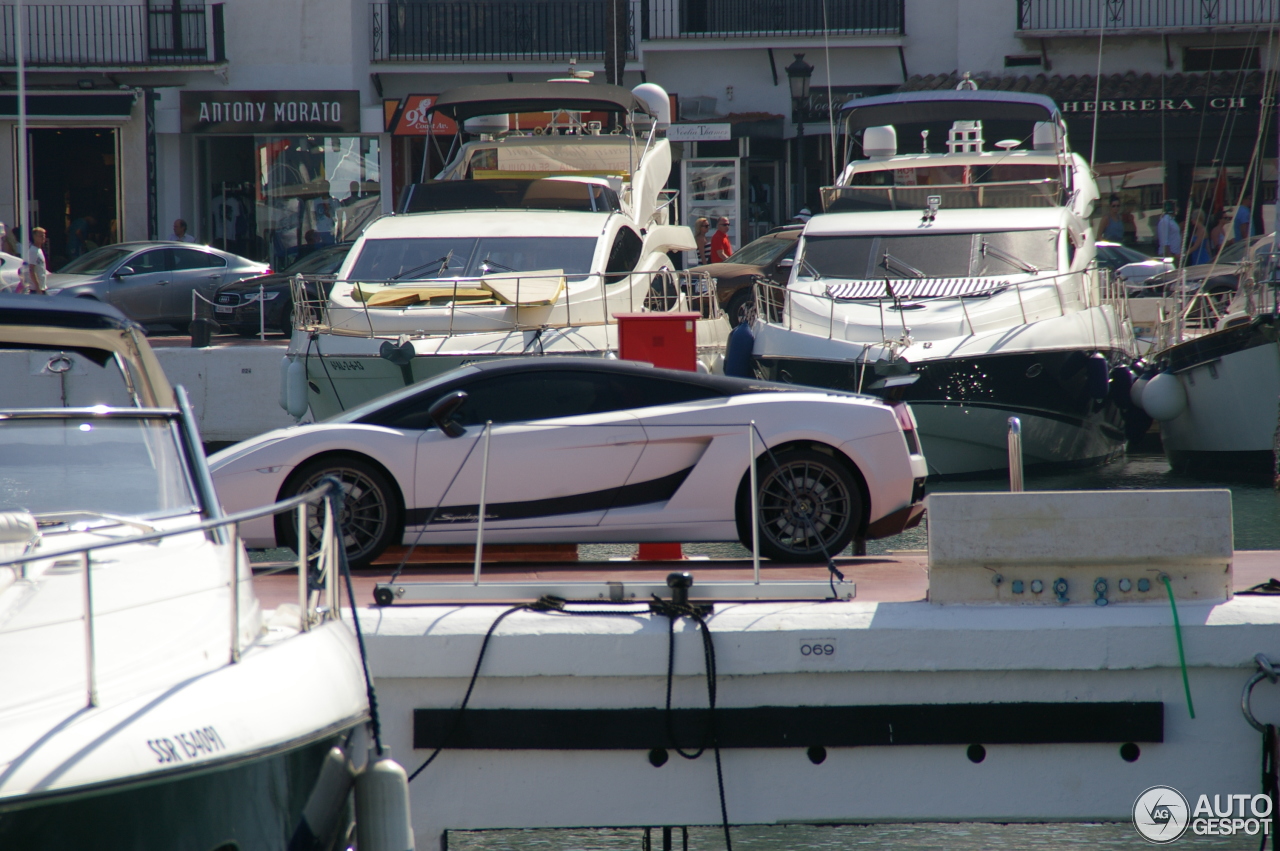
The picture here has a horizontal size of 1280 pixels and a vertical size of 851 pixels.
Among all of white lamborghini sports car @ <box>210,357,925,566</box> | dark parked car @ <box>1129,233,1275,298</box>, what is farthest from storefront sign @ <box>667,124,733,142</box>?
white lamborghini sports car @ <box>210,357,925,566</box>

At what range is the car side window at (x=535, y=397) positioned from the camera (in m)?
7.85

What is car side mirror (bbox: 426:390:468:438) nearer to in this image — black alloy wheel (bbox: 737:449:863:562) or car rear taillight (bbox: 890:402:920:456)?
black alloy wheel (bbox: 737:449:863:562)

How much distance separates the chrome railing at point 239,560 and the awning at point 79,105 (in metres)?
27.2

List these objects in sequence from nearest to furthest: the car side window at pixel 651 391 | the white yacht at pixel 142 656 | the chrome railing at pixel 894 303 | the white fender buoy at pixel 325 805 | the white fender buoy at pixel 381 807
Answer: the white yacht at pixel 142 656
the white fender buoy at pixel 325 805
the white fender buoy at pixel 381 807
the car side window at pixel 651 391
the chrome railing at pixel 894 303

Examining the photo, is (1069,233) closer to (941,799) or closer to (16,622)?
(941,799)

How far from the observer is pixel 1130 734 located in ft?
17.3

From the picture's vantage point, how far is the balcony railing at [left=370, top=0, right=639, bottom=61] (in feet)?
102

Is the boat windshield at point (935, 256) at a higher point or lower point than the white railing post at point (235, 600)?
higher

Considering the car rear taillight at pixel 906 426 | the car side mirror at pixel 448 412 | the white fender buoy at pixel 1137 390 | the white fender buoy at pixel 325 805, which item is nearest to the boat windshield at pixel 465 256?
the car side mirror at pixel 448 412

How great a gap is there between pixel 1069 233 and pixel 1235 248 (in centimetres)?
913

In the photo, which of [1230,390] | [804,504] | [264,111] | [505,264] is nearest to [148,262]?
[264,111]

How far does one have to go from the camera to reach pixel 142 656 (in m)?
3.78

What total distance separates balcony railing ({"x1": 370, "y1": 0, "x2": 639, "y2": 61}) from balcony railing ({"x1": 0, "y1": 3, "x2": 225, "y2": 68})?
151 inches

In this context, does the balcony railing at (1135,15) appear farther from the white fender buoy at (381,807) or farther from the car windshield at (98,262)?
the white fender buoy at (381,807)
